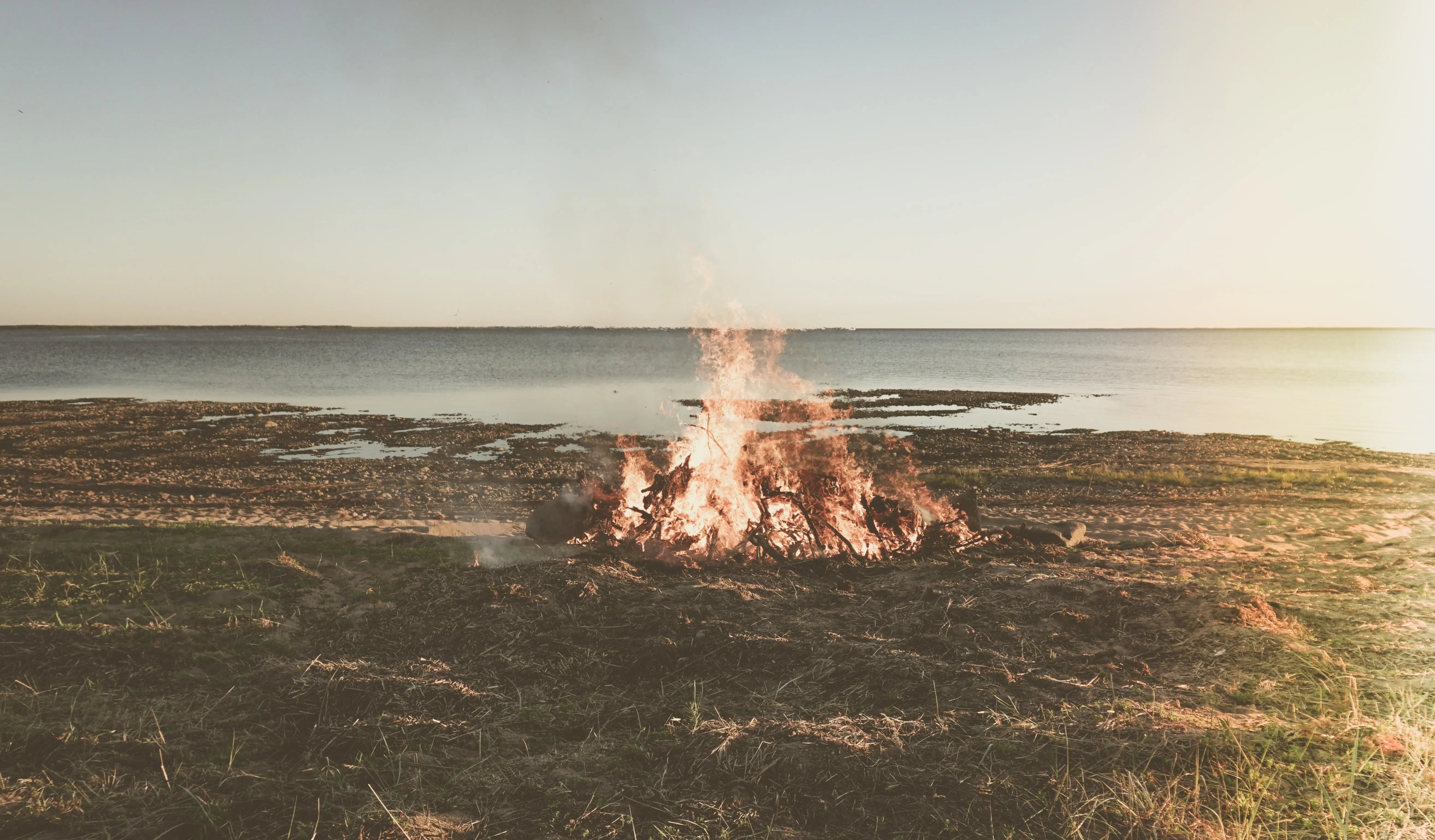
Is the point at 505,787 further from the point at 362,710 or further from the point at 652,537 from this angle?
the point at 652,537

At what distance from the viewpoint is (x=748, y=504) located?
30.0ft

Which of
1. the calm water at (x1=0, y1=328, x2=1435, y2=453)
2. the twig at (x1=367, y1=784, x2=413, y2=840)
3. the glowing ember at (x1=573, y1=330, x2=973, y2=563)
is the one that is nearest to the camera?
the twig at (x1=367, y1=784, x2=413, y2=840)

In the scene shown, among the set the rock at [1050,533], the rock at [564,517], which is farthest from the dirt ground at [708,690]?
the rock at [564,517]

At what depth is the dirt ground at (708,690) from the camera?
3219 millimetres

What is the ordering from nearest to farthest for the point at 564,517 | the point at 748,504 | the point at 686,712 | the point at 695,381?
the point at 686,712, the point at 748,504, the point at 564,517, the point at 695,381

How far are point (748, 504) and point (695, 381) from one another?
4169 cm

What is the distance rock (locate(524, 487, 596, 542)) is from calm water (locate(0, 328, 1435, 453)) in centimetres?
1537

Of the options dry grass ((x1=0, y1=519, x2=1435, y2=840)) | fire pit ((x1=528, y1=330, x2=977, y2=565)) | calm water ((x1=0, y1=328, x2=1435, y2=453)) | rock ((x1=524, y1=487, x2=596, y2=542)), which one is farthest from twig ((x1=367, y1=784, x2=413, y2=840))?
calm water ((x1=0, y1=328, x2=1435, y2=453))

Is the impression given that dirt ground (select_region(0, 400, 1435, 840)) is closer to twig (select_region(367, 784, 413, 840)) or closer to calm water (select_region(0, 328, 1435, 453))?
twig (select_region(367, 784, 413, 840))

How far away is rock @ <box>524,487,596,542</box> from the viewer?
32.0ft

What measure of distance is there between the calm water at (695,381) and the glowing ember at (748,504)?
49.9 feet

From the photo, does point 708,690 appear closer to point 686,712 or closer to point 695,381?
point 686,712

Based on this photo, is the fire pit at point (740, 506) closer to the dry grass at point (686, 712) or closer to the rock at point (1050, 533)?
the rock at point (1050, 533)

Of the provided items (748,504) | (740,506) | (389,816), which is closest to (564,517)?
(740,506)
